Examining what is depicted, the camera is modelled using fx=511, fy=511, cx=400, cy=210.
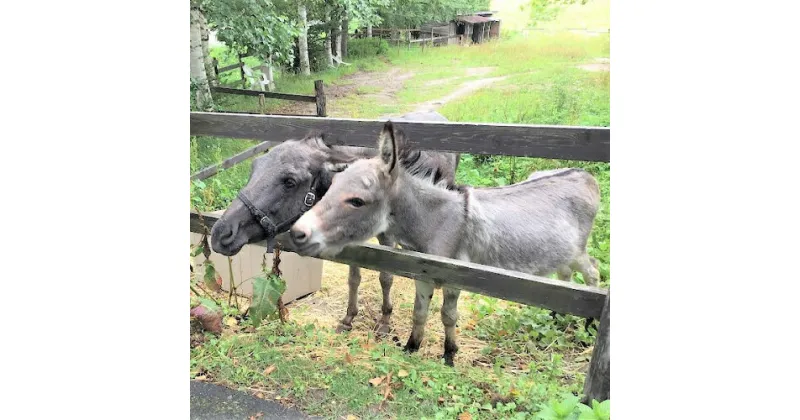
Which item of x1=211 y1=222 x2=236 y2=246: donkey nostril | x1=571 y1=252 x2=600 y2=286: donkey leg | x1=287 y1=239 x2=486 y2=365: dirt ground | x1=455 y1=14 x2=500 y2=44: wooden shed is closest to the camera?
x1=455 y1=14 x2=500 y2=44: wooden shed

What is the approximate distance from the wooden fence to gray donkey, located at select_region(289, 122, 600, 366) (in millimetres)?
129

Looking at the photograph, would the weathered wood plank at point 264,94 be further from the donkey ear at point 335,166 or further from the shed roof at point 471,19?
the shed roof at point 471,19

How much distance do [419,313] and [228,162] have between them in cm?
137

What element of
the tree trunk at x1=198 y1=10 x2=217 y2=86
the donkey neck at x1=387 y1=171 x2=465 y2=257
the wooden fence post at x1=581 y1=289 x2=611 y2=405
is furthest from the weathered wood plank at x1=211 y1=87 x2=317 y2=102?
the wooden fence post at x1=581 y1=289 x2=611 y2=405

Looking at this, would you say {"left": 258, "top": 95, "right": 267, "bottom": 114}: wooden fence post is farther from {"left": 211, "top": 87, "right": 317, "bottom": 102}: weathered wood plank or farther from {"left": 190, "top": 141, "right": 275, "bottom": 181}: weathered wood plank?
{"left": 190, "top": 141, "right": 275, "bottom": 181}: weathered wood plank

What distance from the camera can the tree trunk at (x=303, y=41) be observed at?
2.54 m

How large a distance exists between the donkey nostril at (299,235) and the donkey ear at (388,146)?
45cm

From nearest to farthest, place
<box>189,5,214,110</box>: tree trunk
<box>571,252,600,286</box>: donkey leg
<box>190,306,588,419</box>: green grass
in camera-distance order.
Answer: <box>190,306,588,419</box>: green grass < <box>189,5,214,110</box>: tree trunk < <box>571,252,600,286</box>: donkey leg

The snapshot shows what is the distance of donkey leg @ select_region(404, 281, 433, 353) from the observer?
260cm

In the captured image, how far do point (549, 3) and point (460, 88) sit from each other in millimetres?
569

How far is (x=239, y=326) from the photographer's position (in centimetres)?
301

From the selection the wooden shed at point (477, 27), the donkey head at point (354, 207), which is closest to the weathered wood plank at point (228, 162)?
the donkey head at point (354, 207)

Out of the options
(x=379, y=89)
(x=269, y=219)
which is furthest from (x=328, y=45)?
(x=269, y=219)

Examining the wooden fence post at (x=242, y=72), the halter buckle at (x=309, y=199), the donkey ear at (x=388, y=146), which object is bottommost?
the halter buckle at (x=309, y=199)
